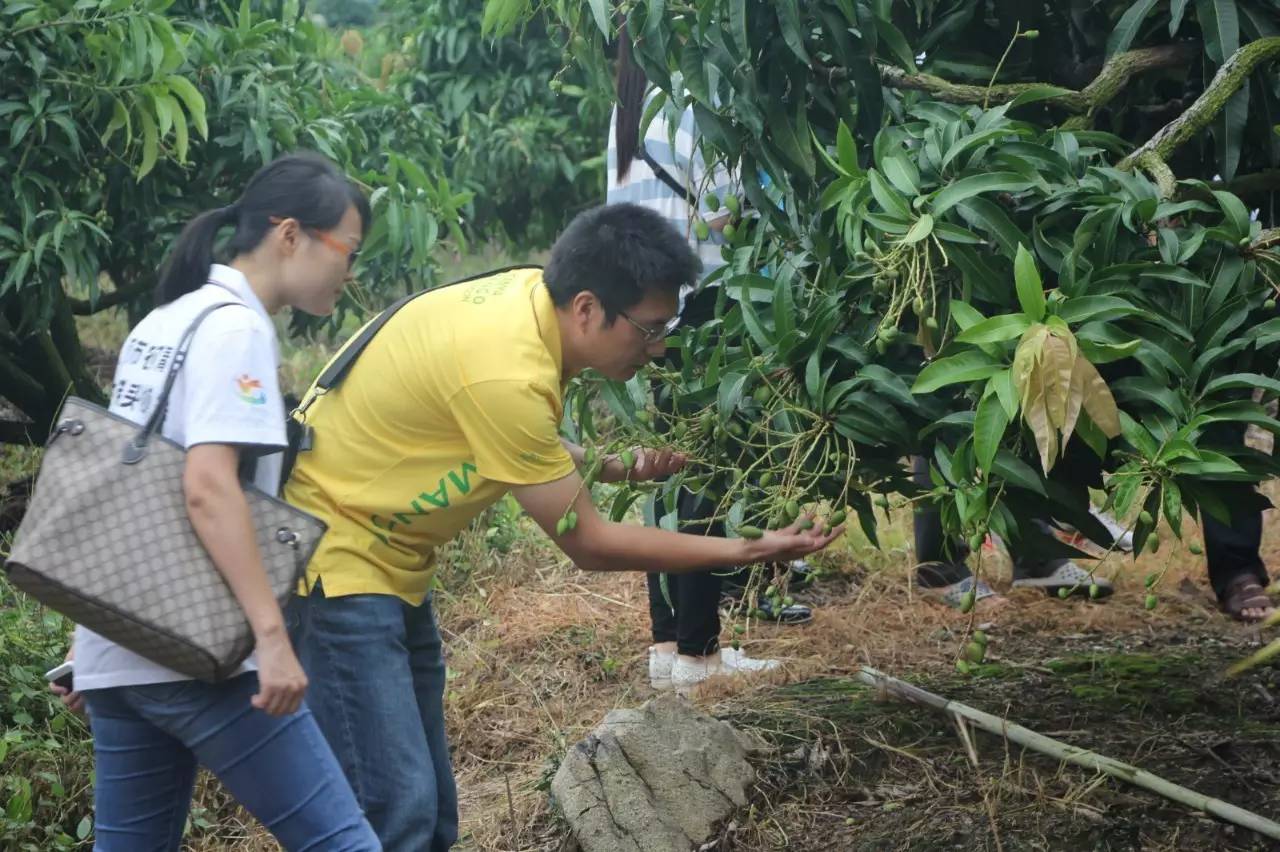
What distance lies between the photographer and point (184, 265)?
2.46 metres

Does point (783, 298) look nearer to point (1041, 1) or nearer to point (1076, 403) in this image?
point (1076, 403)

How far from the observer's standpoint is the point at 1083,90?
2.73 metres

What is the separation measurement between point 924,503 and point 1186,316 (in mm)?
644

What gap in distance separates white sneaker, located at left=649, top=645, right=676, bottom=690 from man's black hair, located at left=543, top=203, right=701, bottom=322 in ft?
5.94

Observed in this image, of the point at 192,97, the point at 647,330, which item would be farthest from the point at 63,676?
the point at 192,97

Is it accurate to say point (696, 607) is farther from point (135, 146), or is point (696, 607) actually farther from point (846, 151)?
point (135, 146)

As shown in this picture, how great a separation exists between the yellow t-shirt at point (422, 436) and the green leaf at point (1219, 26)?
3.93 feet

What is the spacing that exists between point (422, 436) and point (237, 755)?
63cm

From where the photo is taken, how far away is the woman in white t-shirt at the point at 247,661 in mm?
2266

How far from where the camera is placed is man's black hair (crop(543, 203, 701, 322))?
2604mm

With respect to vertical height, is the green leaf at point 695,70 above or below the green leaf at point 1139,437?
above

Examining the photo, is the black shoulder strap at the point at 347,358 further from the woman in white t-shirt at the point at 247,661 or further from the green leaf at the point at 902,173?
the green leaf at the point at 902,173

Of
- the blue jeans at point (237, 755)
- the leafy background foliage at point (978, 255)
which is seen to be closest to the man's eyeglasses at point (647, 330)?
the leafy background foliage at point (978, 255)

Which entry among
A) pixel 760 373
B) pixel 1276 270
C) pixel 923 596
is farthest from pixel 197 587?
pixel 923 596
